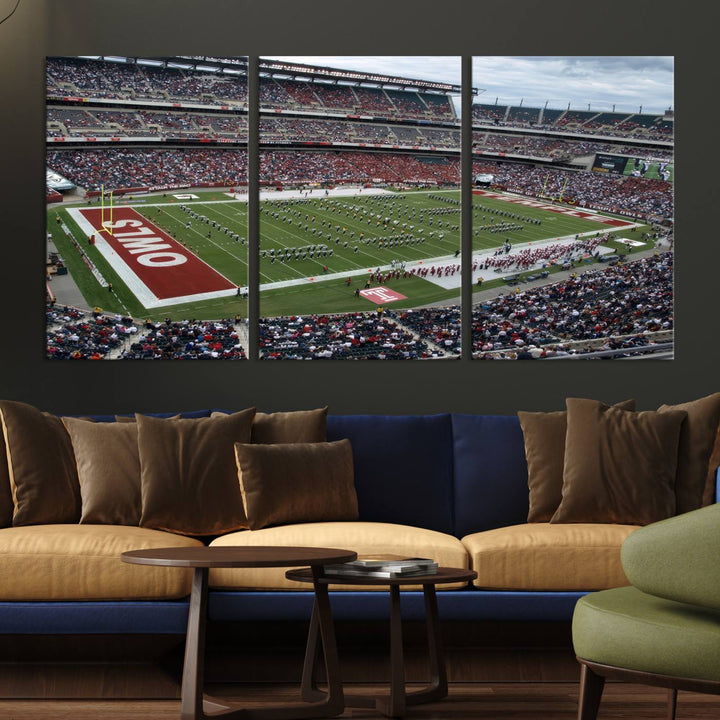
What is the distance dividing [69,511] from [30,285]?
1.69m

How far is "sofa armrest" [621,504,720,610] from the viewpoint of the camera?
1745 millimetres

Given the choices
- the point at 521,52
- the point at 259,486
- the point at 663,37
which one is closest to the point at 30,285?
the point at 259,486

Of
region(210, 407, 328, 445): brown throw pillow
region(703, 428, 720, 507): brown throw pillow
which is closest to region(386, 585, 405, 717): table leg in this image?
region(210, 407, 328, 445): brown throw pillow

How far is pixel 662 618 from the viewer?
193cm

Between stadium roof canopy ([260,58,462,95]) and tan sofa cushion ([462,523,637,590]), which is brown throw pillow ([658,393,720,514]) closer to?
tan sofa cushion ([462,523,637,590])

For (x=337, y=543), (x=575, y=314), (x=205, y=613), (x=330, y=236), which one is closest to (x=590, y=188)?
(x=575, y=314)

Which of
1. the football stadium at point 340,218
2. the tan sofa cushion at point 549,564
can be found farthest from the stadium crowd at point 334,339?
the tan sofa cushion at point 549,564

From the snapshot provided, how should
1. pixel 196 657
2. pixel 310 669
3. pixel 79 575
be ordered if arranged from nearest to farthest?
1. pixel 196 657
2. pixel 310 669
3. pixel 79 575

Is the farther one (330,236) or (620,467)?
(330,236)

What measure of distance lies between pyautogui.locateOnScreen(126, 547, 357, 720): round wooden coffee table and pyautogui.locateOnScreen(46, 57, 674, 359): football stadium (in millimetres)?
2405

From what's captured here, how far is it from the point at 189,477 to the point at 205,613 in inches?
49.7

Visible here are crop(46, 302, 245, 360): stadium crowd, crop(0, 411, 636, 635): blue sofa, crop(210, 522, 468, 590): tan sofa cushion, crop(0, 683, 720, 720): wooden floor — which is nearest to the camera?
crop(0, 683, 720, 720): wooden floor

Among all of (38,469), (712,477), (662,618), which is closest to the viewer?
(662,618)

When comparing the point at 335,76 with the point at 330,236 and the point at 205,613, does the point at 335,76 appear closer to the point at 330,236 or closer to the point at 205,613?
the point at 330,236
